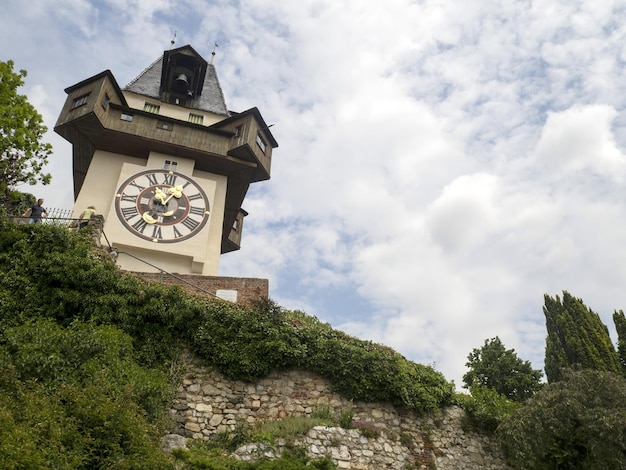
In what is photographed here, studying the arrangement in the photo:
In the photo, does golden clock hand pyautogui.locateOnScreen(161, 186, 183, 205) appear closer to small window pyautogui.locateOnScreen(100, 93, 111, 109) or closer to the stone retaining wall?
small window pyautogui.locateOnScreen(100, 93, 111, 109)

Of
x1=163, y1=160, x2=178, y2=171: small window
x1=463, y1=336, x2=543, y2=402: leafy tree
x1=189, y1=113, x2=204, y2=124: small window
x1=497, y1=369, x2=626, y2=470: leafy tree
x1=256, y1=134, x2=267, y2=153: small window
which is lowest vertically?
x1=497, y1=369, x2=626, y2=470: leafy tree

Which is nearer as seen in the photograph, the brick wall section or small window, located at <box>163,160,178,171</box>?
the brick wall section

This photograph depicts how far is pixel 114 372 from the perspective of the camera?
10.1m

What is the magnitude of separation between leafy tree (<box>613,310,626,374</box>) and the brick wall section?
14.9m

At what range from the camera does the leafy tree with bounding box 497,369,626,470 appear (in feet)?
36.6

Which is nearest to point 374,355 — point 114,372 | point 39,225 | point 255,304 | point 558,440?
point 255,304

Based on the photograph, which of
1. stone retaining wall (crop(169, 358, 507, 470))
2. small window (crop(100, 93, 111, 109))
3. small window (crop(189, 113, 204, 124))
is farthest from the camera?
small window (crop(189, 113, 204, 124))

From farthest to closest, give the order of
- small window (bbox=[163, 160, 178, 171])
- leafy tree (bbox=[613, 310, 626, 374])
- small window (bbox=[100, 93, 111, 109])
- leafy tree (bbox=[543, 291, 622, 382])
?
small window (bbox=[163, 160, 178, 171]) → small window (bbox=[100, 93, 111, 109]) → leafy tree (bbox=[613, 310, 626, 374]) → leafy tree (bbox=[543, 291, 622, 382])

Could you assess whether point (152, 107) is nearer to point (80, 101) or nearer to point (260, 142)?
point (80, 101)

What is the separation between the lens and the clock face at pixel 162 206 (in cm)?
2031

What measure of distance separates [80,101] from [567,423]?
66.6 ft

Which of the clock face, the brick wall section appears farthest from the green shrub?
the clock face

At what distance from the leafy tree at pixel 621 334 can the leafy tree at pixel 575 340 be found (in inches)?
14.7

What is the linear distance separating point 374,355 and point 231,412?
3820 millimetres
